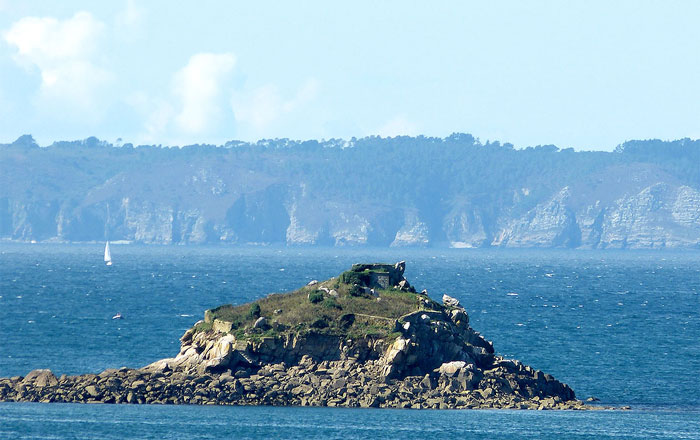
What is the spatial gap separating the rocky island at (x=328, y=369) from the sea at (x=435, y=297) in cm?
175

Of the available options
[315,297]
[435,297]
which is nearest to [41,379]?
[315,297]

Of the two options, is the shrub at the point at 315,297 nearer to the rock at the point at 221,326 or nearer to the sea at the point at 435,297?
the rock at the point at 221,326

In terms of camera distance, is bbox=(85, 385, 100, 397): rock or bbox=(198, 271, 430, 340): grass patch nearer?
bbox=(85, 385, 100, 397): rock

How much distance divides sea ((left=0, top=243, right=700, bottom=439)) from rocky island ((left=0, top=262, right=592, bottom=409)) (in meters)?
1.75

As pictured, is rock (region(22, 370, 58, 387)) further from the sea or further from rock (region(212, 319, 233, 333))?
rock (region(212, 319, 233, 333))

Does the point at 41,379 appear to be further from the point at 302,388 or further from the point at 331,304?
the point at 331,304

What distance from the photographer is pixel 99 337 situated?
11225 cm

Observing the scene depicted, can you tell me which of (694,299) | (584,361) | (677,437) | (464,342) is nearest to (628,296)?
(694,299)

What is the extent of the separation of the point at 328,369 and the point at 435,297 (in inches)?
3173

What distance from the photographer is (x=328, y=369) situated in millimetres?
80000

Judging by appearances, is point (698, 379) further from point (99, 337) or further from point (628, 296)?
point (628, 296)

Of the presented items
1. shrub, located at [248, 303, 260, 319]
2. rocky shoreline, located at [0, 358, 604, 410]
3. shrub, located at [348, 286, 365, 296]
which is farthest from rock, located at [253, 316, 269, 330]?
shrub, located at [348, 286, 365, 296]

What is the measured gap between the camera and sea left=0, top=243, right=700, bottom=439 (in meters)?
70.5

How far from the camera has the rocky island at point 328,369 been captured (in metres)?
77.3
